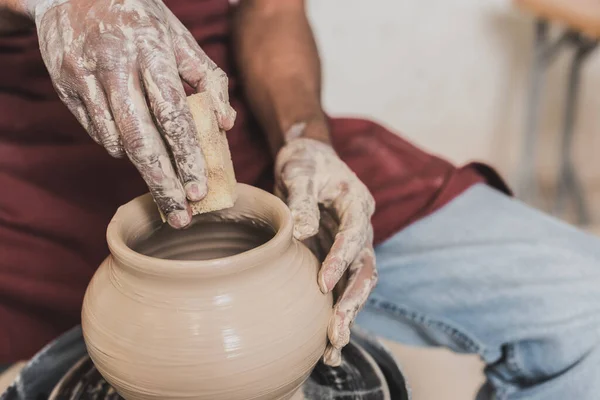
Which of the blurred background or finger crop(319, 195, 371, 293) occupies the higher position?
finger crop(319, 195, 371, 293)

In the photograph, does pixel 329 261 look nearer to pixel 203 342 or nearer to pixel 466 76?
pixel 203 342

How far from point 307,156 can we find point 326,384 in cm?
35

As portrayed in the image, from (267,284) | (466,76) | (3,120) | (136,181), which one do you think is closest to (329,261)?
(267,284)

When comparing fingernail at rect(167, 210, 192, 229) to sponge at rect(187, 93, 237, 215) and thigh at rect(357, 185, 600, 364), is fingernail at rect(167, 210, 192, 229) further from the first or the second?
thigh at rect(357, 185, 600, 364)

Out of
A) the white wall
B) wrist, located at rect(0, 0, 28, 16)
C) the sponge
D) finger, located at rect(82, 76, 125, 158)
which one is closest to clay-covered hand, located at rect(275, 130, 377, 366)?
the sponge

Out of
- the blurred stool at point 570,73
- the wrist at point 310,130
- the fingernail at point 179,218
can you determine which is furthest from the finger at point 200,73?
the blurred stool at point 570,73

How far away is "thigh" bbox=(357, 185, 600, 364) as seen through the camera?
40.8 inches

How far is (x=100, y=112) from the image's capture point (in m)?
0.73

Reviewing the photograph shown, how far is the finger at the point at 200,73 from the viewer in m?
0.76

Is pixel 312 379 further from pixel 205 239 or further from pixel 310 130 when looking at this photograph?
pixel 310 130

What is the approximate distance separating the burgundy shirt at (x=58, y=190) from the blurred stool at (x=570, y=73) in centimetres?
115

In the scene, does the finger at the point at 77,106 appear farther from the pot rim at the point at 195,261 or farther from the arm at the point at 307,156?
the arm at the point at 307,156

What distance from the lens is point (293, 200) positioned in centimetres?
94

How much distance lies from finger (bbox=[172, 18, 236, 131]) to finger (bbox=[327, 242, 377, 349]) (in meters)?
0.27
